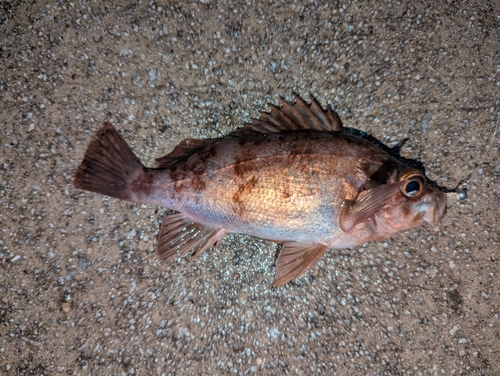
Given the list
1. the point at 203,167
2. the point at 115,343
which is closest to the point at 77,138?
the point at 203,167

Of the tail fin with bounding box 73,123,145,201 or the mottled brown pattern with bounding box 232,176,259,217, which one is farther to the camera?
the tail fin with bounding box 73,123,145,201

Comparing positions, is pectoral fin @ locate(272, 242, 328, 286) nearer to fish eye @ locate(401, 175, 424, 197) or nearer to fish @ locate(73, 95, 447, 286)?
fish @ locate(73, 95, 447, 286)

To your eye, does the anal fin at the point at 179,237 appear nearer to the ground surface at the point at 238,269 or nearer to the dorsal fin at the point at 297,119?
the ground surface at the point at 238,269

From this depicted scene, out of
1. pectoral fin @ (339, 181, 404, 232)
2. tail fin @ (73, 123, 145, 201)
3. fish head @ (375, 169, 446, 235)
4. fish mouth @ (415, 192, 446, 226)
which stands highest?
tail fin @ (73, 123, 145, 201)

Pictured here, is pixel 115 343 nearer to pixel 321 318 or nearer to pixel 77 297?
pixel 77 297

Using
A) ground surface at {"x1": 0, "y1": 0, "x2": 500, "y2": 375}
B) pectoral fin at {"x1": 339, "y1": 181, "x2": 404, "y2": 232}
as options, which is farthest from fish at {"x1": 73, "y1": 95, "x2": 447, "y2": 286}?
ground surface at {"x1": 0, "y1": 0, "x2": 500, "y2": 375}

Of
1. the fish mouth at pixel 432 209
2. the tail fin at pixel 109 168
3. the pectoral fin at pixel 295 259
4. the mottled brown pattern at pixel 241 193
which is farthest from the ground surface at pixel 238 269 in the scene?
the mottled brown pattern at pixel 241 193
